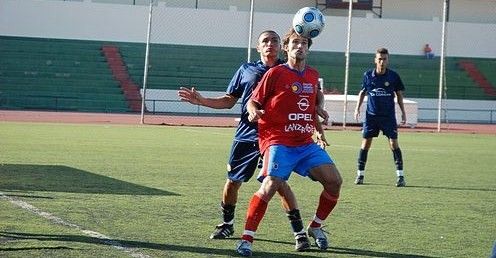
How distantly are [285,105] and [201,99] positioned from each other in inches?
28.7

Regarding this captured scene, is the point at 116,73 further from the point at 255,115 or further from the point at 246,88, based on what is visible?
the point at 255,115

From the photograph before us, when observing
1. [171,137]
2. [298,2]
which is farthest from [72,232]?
[298,2]

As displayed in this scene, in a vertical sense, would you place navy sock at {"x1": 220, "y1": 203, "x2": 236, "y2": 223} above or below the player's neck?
below

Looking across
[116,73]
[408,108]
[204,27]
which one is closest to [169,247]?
[408,108]

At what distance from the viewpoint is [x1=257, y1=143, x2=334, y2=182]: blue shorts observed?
8828 millimetres

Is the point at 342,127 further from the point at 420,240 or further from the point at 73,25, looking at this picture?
the point at 420,240

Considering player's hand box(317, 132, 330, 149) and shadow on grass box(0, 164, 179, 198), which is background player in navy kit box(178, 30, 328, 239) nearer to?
player's hand box(317, 132, 330, 149)

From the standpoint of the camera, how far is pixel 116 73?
144 ft

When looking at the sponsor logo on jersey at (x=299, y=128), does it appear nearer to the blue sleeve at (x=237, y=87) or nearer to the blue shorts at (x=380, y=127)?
the blue sleeve at (x=237, y=87)

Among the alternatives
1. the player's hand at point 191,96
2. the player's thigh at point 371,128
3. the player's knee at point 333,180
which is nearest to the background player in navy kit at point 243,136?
the player's hand at point 191,96

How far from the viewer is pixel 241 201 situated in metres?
12.9

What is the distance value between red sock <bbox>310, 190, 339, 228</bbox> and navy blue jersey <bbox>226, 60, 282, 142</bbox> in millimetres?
843

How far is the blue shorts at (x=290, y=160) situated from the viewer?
8.83 metres

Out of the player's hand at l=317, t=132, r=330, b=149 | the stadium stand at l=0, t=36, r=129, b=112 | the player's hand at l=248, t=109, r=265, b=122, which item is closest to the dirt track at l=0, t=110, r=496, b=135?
the stadium stand at l=0, t=36, r=129, b=112
